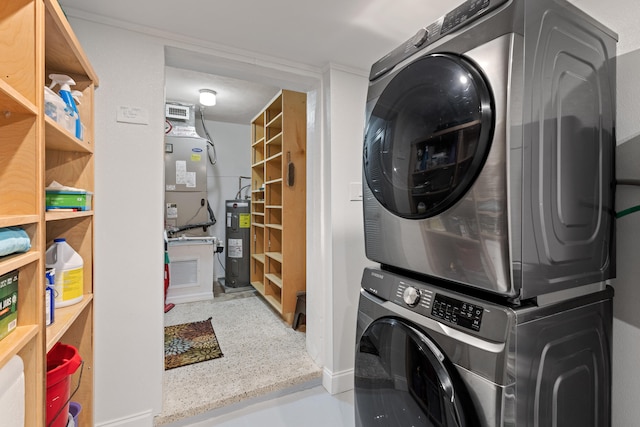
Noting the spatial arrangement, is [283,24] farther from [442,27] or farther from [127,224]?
[127,224]

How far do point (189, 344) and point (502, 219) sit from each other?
8.80 ft

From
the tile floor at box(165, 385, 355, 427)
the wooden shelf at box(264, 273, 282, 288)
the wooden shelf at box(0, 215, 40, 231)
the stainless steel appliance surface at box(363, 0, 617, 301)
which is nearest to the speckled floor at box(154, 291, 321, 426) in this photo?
the tile floor at box(165, 385, 355, 427)

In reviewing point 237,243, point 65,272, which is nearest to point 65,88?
point 65,272

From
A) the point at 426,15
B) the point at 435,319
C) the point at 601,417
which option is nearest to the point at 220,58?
the point at 426,15

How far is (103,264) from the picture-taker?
5.03 feet

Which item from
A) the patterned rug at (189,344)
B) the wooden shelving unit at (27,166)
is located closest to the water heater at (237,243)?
the patterned rug at (189,344)

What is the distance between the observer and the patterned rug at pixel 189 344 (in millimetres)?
2328

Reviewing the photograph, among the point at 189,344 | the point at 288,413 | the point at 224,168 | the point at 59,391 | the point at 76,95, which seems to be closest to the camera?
the point at 59,391

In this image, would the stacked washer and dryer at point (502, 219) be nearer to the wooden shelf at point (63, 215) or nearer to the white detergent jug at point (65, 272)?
the wooden shelf at point (63, 215)

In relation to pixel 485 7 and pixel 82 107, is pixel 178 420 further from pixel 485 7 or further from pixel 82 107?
pixel 485 7

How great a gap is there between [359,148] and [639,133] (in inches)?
54.0

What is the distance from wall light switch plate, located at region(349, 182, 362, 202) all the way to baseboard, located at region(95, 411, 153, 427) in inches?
67.9

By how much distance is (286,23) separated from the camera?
1588 mm

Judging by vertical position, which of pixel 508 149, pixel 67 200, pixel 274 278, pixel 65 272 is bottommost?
pixel 274 278
